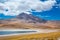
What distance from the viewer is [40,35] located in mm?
2053

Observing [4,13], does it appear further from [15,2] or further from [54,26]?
[54,26]

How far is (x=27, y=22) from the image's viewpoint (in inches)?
82.7

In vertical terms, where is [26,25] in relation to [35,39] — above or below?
above

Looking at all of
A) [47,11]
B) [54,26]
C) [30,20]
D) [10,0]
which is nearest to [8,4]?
[10,0]

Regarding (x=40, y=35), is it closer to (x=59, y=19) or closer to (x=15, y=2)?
(x=59, y=19)

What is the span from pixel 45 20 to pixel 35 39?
33cm

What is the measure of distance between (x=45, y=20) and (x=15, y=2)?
0.53m

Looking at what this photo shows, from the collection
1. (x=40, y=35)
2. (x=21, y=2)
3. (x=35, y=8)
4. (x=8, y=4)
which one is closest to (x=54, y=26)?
(x=40, y=35)

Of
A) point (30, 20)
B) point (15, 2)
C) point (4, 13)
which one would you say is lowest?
point (30, 20)

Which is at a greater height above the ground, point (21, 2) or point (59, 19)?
point (21, 2)

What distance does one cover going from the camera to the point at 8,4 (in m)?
2.11

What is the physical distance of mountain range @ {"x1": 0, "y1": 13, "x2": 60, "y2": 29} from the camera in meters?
2.09

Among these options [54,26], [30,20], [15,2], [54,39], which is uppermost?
[15,2]

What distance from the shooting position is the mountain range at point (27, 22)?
2088mm
